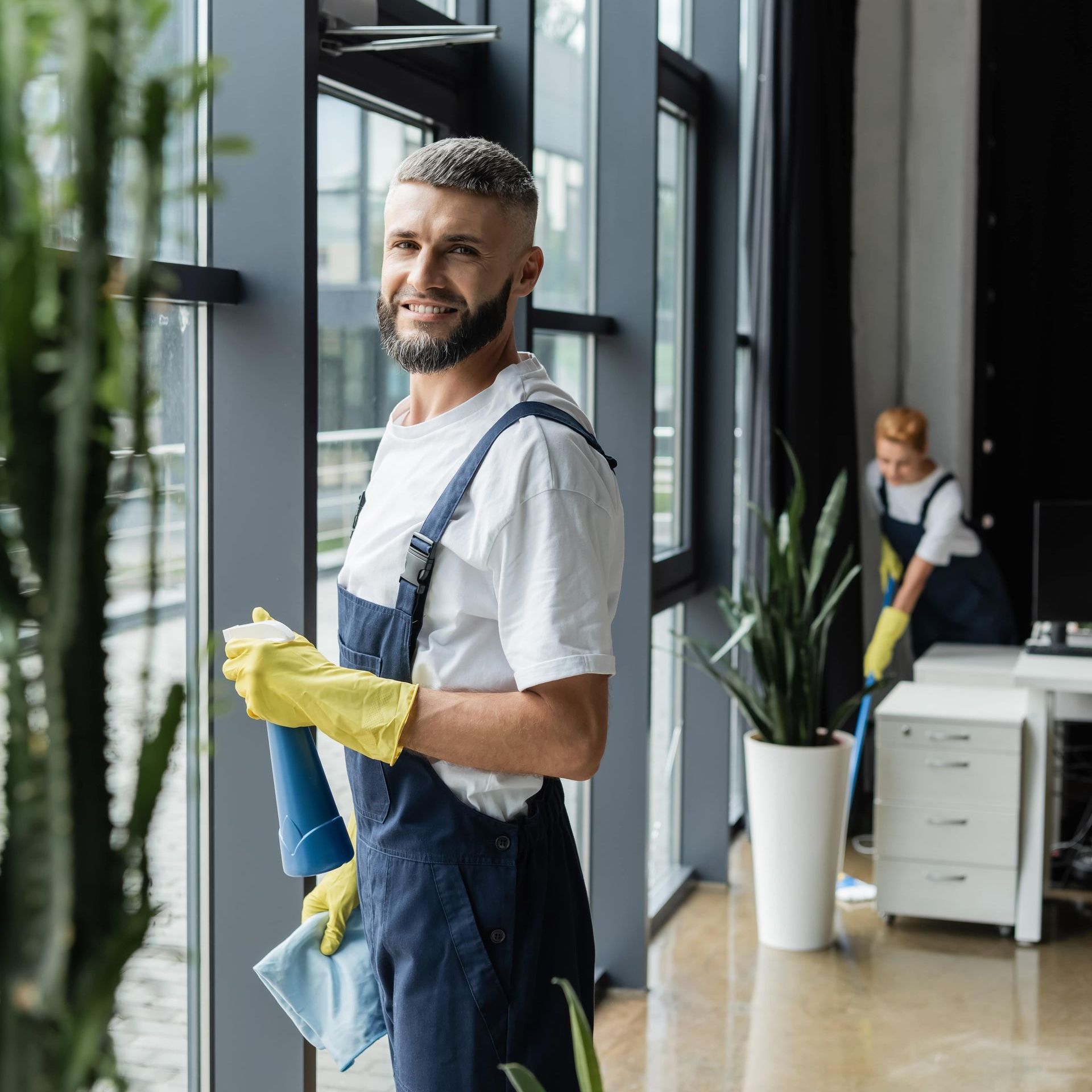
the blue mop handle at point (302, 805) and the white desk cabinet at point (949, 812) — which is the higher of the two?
the blue mop handle at point (302, 805)

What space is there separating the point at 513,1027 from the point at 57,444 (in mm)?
1145

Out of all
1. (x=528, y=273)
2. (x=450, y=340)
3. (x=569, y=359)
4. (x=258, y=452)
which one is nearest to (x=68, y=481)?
(x=450, y=340)

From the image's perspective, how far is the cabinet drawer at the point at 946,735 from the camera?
387cm

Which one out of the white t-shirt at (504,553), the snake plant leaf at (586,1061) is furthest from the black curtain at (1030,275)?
the snake plant leaf at (586,1061)

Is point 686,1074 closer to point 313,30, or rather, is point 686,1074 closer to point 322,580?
point 322,580

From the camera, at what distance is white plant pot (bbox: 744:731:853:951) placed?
3.70 m

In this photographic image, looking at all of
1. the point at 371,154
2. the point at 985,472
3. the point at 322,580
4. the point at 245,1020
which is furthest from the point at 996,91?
the point at 245,1020

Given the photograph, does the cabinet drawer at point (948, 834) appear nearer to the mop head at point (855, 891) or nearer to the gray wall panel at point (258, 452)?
the mop head at point (855, 891)

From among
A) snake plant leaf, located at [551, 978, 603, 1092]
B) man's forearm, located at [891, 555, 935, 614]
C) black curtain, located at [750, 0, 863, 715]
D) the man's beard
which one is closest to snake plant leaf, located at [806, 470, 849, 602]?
black curtain, located at [750, 0, 863, 715]

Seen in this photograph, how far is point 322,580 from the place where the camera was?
2.27m

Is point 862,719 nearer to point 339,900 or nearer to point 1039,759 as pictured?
point 1039,759

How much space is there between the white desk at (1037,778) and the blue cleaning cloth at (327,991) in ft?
8.55

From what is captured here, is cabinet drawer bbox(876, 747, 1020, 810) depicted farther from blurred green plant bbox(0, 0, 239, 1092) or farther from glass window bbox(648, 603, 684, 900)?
blurred green plant bbox(0, 0, 239, 1092)

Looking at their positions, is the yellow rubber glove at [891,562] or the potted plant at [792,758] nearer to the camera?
the potted plant at [792,758]
